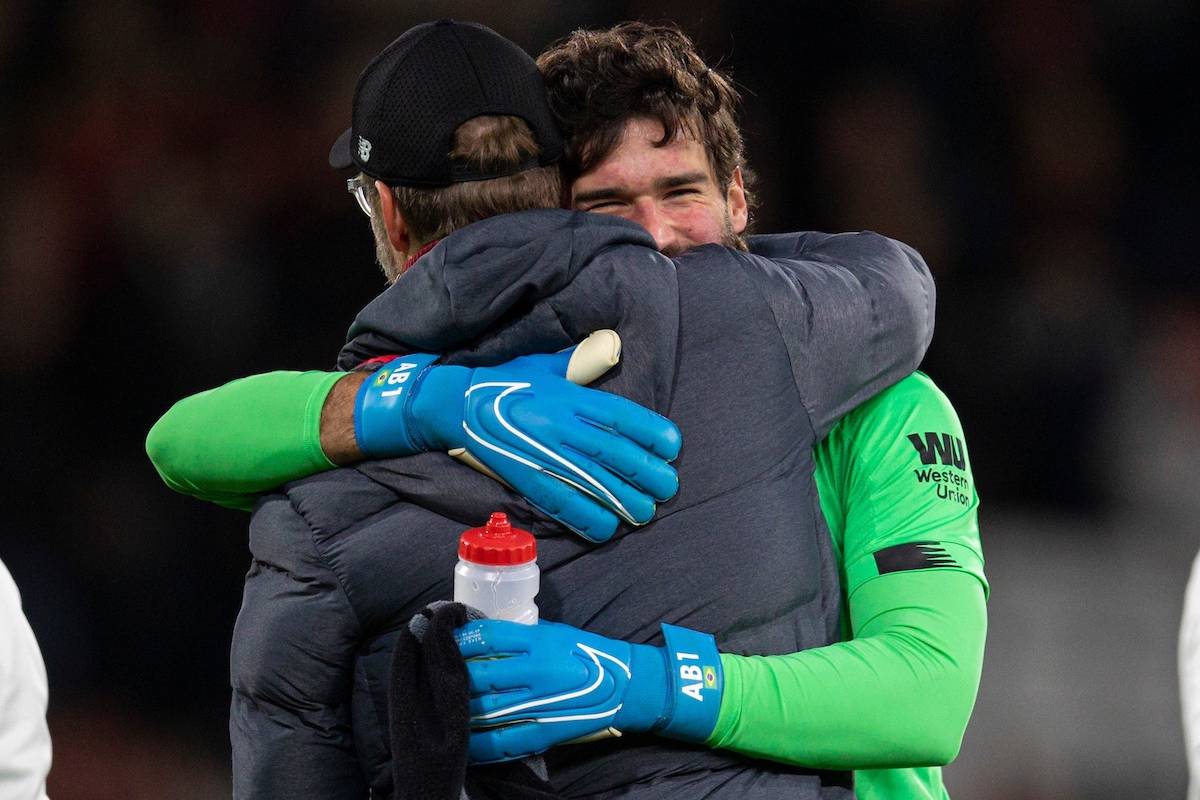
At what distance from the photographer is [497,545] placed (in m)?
1.29

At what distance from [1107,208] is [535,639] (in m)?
2.91

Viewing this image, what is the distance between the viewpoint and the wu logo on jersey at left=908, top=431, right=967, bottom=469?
1.65m

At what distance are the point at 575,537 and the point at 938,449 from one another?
1.68 ft

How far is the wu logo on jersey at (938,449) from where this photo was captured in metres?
1.65

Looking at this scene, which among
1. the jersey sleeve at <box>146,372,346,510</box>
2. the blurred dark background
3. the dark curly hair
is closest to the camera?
the jersey sleeve at <box>146,372,346,510</box>

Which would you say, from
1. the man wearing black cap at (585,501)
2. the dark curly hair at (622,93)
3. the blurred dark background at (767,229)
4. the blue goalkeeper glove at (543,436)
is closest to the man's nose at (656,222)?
the dark curly hair at (622,93)

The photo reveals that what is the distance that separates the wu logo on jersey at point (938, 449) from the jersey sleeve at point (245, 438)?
71cm

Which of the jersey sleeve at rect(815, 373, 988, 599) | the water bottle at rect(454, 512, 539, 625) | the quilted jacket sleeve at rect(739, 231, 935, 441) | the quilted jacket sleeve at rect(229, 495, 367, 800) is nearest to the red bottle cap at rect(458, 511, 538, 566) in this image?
the water bottle at rect(454, 512, 539, 625)

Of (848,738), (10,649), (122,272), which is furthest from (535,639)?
(122,272)

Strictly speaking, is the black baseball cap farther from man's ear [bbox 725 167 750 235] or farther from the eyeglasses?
man's ear [bbox 725 167 750 235]

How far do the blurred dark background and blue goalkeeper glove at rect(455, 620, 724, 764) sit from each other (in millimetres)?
2020

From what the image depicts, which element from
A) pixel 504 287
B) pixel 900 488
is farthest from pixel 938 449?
pixel 504 287

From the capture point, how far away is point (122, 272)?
3.44 metres

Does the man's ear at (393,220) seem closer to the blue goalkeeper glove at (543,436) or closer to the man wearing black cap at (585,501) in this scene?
the man wearing black cap at (585,501)
